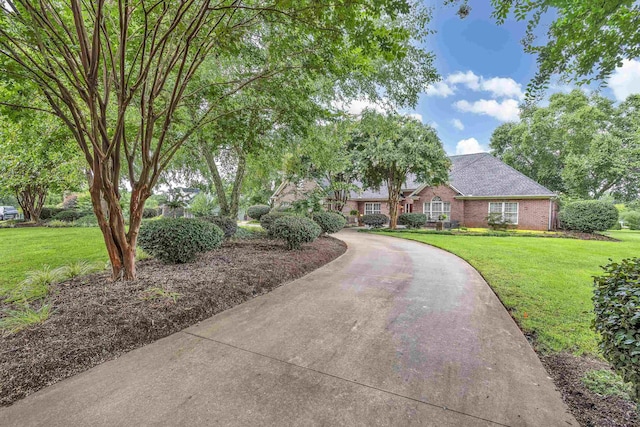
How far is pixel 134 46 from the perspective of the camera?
185 inches

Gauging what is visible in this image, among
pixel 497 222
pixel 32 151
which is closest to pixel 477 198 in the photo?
pixel 497 222

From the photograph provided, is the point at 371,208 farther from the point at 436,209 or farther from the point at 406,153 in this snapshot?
the point at 406,153

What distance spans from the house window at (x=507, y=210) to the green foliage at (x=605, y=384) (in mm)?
17466

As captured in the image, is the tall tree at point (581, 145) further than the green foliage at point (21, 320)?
Yes

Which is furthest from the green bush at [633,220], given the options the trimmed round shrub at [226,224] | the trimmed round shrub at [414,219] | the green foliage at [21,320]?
the green foliage at [21,320]

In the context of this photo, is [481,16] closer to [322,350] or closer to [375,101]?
[375,101]

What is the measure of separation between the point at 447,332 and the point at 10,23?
690cm

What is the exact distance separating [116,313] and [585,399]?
4801 mm

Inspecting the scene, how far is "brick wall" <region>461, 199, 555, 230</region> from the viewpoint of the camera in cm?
1661

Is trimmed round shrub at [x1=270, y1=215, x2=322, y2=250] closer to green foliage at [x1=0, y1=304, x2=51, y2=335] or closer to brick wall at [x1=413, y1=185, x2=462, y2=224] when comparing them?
green foliage at [x1=0, y1=304, x2=51, y2=335]

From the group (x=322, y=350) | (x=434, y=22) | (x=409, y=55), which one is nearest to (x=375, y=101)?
(x=409, y=55)

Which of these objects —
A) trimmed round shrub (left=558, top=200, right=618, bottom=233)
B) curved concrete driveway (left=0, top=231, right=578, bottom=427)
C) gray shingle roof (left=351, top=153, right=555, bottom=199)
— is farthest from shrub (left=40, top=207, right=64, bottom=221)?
trimmed round shrub (left=558, top=200, right=618, bottom=233)

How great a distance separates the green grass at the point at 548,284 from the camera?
10.8ft

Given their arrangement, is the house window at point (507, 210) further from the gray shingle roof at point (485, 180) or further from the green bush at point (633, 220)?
the green bush at point (633, 220)
